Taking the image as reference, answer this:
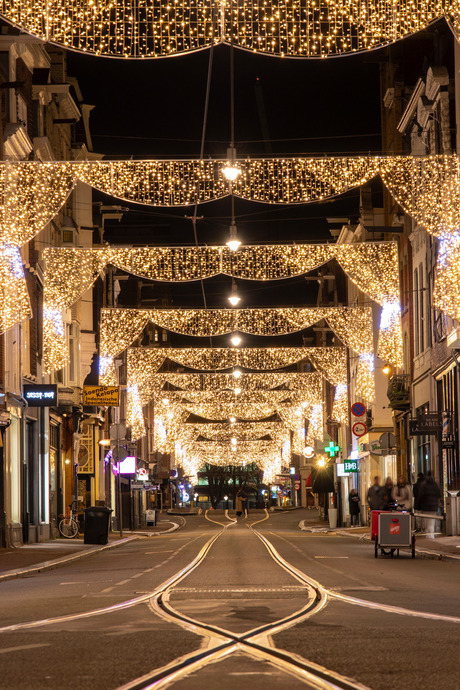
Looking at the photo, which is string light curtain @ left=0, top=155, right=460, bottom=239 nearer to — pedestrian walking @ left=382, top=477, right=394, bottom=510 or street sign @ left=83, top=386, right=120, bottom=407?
pedestrian walking @ left=382, top=477, right=394, bottom=510

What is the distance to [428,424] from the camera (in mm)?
33281

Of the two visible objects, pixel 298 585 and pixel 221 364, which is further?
pixel 221 364

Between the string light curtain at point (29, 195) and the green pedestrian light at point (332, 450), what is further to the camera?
the green pedestrian light at point (332, 450)

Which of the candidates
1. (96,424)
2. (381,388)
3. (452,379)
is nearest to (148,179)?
(452,379)

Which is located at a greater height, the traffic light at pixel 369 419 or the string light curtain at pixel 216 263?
the string light curtain at pixel 216 263

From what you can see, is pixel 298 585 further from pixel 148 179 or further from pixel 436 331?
pixel 436 331

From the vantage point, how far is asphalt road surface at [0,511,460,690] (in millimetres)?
7793

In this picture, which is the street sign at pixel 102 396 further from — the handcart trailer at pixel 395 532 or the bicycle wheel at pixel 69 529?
the handcart trailer at pixel 395 532

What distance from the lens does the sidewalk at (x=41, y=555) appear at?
74.3ft

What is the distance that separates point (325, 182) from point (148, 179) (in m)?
3.39

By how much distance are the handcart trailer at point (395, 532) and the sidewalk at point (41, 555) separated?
709cm

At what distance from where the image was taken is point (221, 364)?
167 ft

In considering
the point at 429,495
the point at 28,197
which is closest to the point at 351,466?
the point at 429,495

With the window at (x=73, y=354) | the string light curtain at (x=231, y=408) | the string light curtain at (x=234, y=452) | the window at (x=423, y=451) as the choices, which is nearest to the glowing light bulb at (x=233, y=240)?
the window at (x=423, y=451)
